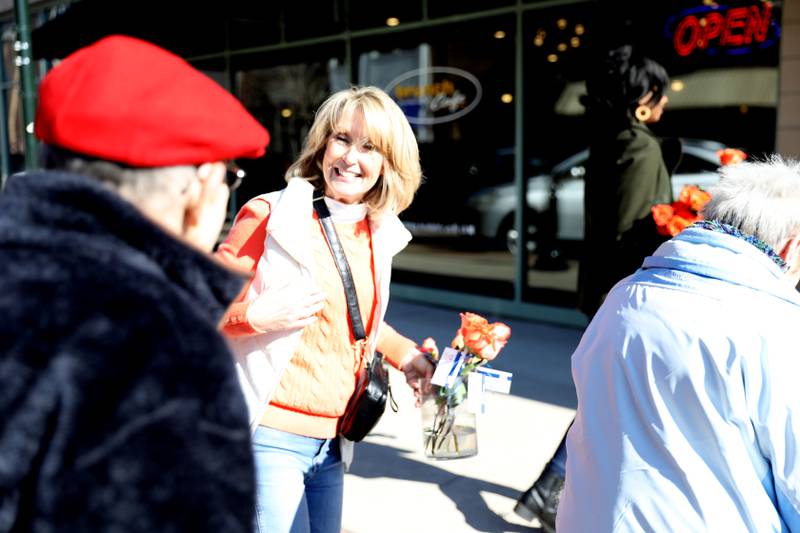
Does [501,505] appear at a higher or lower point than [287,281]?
lower

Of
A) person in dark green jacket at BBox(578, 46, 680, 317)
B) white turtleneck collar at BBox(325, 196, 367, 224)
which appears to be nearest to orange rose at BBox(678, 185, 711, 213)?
person in dark green jacket at BBox(578, 46, 680, 317)

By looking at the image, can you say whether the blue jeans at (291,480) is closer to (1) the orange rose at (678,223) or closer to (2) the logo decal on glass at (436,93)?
(1) the orange rose at (678,223)

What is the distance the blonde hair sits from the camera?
2629 mm

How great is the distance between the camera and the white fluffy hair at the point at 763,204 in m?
1.94

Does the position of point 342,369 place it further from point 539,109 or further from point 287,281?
point 539,109

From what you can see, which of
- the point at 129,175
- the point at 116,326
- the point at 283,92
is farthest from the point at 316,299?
the point at 283,92

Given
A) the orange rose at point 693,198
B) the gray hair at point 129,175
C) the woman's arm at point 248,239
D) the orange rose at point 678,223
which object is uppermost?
the gray hair at point 129,175

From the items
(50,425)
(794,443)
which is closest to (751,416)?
(794,443)

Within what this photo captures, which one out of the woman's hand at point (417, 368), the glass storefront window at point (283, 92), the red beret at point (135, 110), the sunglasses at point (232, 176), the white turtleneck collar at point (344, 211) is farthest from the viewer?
the glass storefront window at point (283, 92)

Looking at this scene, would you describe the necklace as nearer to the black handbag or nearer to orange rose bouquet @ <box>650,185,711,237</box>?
the black handbag

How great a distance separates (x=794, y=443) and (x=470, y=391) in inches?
46.6

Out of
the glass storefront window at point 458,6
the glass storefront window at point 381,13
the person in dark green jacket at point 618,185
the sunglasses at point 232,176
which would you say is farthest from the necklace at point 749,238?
the glass storefront window at point 381,13

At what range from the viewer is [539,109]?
300 inches

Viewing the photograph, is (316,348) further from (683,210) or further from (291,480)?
(683,210)
